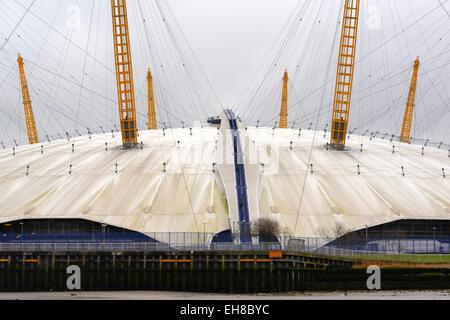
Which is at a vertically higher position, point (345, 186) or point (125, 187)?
point (125, 187)

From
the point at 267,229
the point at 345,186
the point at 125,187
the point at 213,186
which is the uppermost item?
the point at 125,187

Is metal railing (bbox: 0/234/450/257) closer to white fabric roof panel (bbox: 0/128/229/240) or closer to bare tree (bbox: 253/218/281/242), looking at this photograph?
bare tree (bbox: 253/218/281/242)

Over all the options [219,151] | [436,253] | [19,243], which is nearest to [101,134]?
[219,151]

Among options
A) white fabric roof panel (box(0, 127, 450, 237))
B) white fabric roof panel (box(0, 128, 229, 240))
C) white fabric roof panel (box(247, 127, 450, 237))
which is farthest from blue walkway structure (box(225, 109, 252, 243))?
white fabric roof panel (box(0, 128, 229, 240))

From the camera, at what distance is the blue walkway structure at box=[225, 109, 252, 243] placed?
392ft

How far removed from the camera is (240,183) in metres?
127

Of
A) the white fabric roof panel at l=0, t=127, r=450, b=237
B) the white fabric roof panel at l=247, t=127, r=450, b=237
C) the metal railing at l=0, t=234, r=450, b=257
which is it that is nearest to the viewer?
the metal railing at l=0, t=234, r=450, b=257

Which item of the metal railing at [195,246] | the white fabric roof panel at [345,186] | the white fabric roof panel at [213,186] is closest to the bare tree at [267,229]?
the metal railing at [195,246]

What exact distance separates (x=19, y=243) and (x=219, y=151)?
2784 cm

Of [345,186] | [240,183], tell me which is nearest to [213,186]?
[240,183]

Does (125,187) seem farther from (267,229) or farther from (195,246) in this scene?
(267,229)

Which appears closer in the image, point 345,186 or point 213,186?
point 213,186

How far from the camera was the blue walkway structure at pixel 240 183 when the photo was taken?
392 feet

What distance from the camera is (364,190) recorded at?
130625 millimetres
